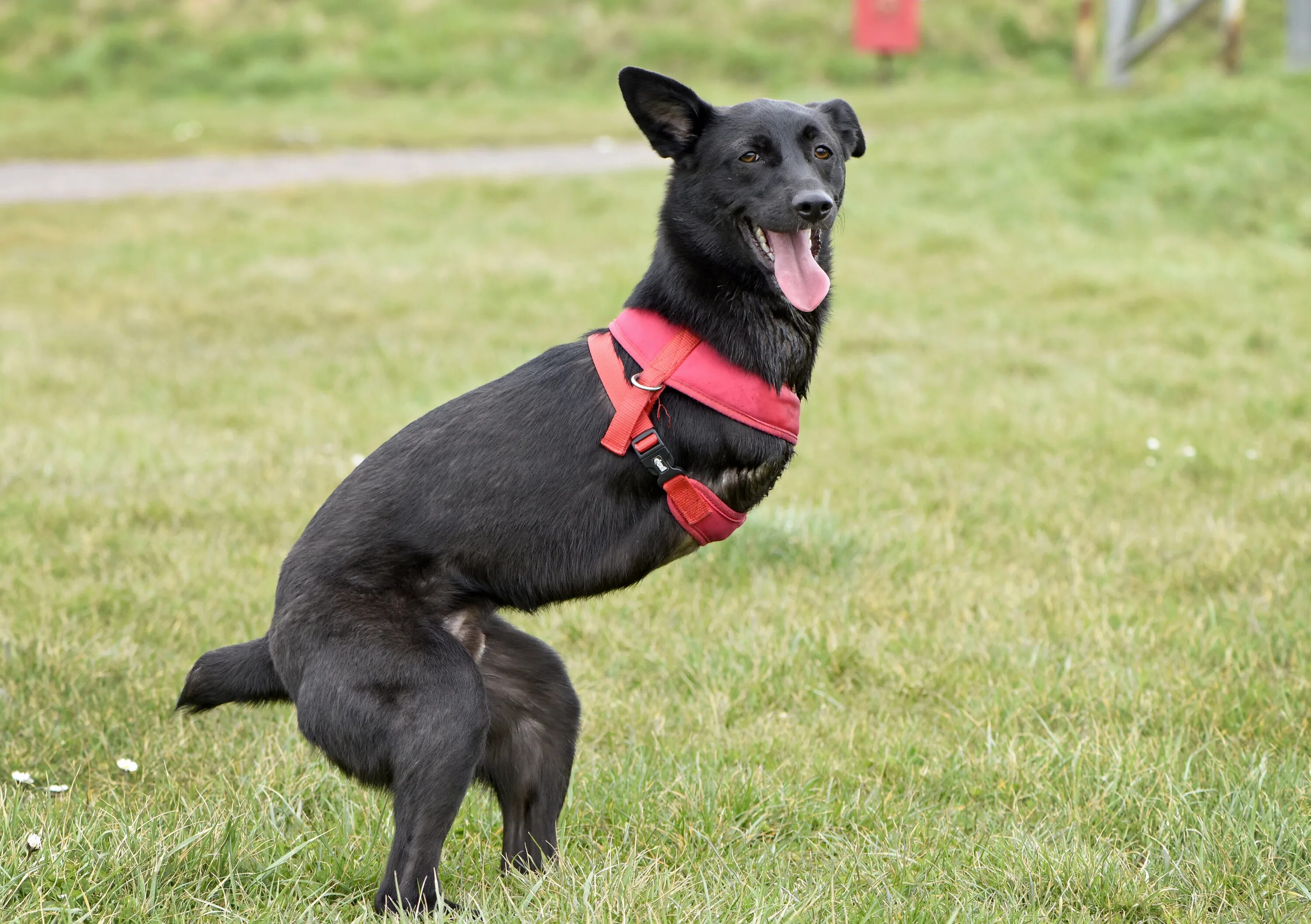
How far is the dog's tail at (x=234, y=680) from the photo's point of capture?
9.25ft

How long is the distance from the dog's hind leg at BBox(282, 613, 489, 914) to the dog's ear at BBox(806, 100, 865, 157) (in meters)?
1.58

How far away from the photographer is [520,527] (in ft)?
8.84

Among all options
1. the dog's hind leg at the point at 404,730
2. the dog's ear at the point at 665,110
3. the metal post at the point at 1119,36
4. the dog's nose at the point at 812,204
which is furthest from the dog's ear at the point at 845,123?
the metal post at the point at 1119,36

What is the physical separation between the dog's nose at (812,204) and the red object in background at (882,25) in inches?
744

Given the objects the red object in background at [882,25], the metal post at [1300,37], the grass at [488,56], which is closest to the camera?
the metal post at [1300,37]

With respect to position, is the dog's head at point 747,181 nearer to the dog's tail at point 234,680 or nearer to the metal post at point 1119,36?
the dog's tail at point 234,680

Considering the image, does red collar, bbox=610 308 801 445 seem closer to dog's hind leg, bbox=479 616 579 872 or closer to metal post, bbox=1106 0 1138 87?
dog's hind leg, bbox=479 616 579 872

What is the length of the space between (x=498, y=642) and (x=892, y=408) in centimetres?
429

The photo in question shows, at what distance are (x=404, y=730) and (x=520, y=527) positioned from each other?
47cm

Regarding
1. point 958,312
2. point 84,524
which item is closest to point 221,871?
point 84,524

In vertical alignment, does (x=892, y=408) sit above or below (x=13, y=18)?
below

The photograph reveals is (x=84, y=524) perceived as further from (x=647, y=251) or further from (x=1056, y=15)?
(x=1056, y=15)

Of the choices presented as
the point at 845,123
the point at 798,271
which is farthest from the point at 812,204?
the point at 845,123

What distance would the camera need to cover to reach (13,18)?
21.6 meters
